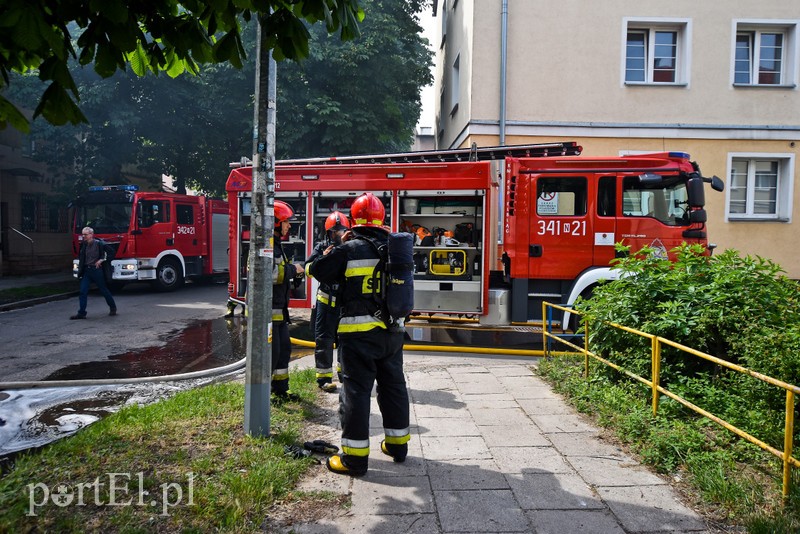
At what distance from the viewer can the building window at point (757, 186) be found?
1312cm

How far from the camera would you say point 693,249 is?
17.1 feet

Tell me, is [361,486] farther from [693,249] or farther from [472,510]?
[693,249]

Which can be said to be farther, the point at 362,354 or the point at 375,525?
the point at 362,354

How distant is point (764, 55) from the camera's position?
1323cm

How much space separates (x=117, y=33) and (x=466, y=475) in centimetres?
323

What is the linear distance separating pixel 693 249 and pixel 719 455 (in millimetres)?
2282

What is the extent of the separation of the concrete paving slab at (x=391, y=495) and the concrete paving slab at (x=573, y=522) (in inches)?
23.5

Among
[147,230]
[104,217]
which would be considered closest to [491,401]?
[147,230]

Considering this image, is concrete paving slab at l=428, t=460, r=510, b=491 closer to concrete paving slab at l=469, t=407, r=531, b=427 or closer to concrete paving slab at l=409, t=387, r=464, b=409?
concrete paving slab at l=469, t=407, r=531, b=427

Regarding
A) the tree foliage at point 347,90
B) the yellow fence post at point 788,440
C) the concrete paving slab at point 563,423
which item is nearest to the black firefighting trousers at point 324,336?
the concrete paving slab at point 563,423

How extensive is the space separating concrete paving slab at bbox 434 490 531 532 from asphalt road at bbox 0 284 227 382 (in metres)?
5.50

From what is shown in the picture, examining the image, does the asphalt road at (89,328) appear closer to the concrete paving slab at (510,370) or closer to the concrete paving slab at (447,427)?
the concrete paving slab at (447,427)

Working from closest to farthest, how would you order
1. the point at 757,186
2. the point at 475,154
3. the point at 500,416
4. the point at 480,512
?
the point at 480,512
the point at 500,416
the point at 475,154
the point at 757,186

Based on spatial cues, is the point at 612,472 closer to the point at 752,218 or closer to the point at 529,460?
the point at 529,460
